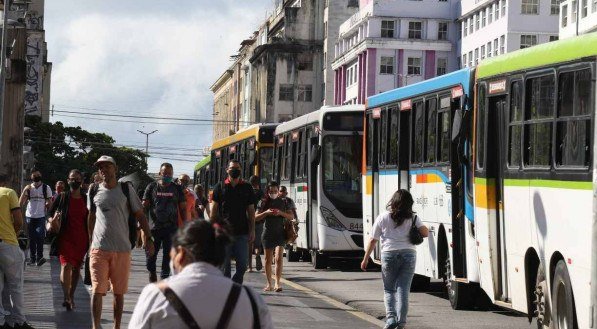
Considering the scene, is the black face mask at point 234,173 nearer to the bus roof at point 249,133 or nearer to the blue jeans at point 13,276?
the blue jeans at point 13,276

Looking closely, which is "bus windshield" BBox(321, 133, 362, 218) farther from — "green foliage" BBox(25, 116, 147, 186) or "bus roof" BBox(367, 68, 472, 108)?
"green foliage" BBox(25, 116, 147, 186)

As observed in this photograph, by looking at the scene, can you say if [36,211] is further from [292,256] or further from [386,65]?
[386,65]

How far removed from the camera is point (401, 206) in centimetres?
1555

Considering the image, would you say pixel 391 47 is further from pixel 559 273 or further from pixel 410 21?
pixel 559 273

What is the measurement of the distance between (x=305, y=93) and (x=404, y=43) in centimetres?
1913

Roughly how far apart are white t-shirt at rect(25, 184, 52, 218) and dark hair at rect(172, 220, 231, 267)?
75.0 ft

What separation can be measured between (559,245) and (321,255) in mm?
17516

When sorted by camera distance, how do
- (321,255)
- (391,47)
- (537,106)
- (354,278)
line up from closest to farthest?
(537,106) < (354,278) < (321,255) < (391,47)

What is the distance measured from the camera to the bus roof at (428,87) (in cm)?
1898

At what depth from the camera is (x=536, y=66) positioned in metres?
15.0

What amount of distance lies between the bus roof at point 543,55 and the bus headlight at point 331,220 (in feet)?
41.1

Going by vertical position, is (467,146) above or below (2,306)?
above

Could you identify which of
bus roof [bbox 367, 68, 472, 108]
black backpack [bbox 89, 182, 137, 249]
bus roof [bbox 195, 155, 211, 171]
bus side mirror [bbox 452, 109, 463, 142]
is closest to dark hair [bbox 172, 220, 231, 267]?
black backpack [bbox 89, 182, 137, 249]

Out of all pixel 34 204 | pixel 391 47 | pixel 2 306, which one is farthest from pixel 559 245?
pixel 391 47
